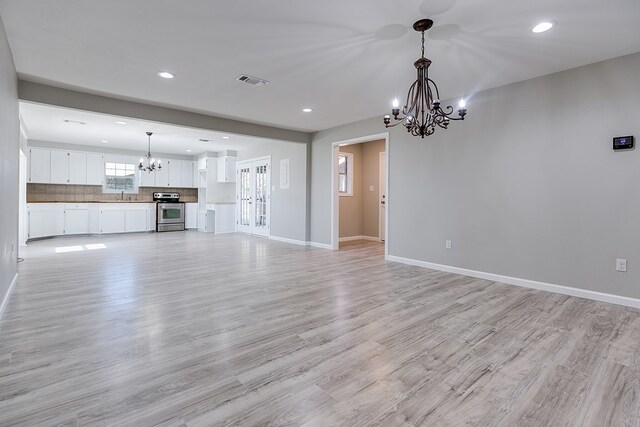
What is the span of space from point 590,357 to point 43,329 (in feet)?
12.9

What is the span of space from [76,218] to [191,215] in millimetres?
2941

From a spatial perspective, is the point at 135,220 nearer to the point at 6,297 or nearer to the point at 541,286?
the point at 6,297

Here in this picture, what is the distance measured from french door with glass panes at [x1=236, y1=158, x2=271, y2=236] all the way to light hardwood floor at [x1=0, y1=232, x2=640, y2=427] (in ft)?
14.6

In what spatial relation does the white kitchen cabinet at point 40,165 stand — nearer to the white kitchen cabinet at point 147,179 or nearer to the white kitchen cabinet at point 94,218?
the white kitchen cabinet at point 94,218

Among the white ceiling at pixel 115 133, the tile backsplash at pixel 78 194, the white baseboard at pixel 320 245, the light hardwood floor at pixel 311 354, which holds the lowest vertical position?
the light hardwood floor at pixel 311 354

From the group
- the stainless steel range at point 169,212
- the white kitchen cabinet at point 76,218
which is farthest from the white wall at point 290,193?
the white kitchen cabinet at point 76,218

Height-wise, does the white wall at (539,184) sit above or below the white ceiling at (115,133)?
below

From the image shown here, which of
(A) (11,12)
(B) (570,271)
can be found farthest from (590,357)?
(A) (11,12)

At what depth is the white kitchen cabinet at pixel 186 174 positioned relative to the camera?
1001 centimetres

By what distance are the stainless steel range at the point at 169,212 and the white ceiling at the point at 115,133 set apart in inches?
55.8

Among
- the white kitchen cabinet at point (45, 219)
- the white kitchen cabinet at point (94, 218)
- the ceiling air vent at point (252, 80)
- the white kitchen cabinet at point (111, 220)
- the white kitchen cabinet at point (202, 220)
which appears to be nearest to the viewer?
the ceiling air vent at point (252, 80)

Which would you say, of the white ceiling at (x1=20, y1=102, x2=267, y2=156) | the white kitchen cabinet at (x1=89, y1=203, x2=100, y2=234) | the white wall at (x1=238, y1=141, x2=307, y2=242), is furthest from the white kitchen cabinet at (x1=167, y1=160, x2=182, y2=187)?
the white wall at (x1=238, y1=141, x2=307, y2=242)

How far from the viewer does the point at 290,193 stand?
7.28 m

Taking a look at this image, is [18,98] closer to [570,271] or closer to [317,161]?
[317,161]
